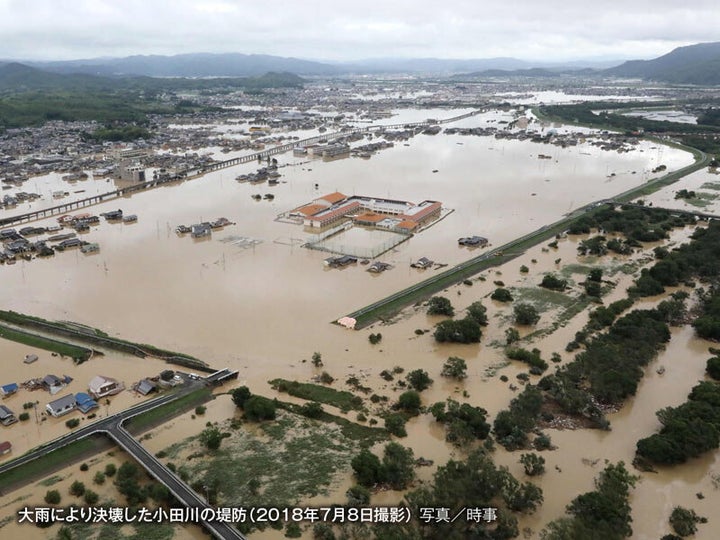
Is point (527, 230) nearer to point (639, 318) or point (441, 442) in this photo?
point (639, 318)

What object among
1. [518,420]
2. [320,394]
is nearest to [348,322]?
[320,394]

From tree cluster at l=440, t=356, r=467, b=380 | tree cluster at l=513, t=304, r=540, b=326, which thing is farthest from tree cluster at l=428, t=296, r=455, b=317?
tree cluster at l=440, t=356, r=467, b=380

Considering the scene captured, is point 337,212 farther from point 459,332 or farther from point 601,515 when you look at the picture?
point 601,515

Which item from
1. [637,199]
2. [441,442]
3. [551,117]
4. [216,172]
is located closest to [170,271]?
[441,442]

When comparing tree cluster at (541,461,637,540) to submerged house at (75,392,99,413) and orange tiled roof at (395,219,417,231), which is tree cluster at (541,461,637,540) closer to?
submerged house at (75,392,99,413)

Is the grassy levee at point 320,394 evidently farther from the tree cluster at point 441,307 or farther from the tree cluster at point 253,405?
the tree cluster at point 441,307
